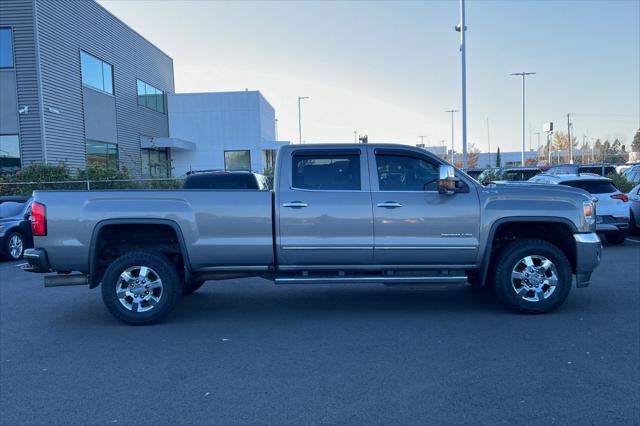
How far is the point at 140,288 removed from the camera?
643 centimetres

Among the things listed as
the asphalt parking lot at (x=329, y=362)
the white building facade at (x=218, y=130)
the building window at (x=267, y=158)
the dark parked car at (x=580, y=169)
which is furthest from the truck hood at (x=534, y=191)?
the building window at (x=267, y=158)

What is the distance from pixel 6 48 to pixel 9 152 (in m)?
4.02

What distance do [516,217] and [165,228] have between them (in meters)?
4.20

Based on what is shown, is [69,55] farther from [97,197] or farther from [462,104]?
[97,197]

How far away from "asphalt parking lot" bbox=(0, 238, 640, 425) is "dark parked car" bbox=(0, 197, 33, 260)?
511cm

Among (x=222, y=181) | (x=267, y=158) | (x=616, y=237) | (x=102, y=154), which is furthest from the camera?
(x=267, y=158)

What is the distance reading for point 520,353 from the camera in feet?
17.2

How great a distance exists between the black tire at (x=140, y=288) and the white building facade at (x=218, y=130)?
30269 mm

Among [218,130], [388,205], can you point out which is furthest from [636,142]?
[388,205]

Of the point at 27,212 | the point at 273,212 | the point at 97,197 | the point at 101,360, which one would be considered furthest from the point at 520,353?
the point at 27,212

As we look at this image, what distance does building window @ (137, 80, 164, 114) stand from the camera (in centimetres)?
3247

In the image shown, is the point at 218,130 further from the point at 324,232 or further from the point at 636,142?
the point at 636,142

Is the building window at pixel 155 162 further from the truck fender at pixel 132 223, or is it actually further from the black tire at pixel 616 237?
the truck fender at pixel 132 223

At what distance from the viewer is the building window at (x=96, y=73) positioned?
1006 inches
